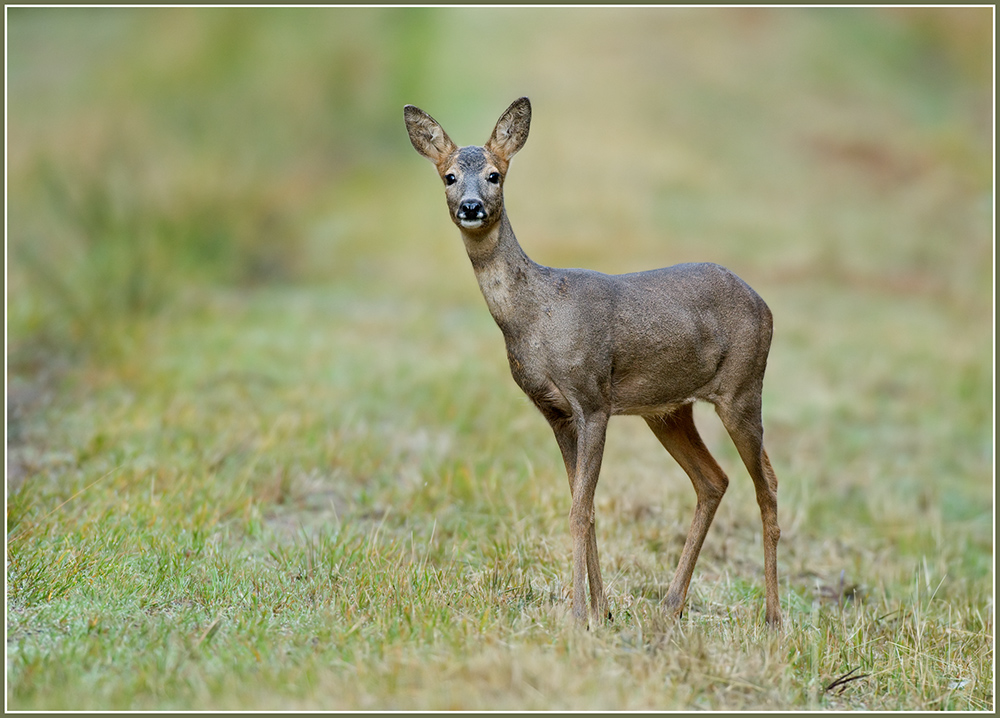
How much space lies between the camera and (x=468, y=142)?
63.0 ft

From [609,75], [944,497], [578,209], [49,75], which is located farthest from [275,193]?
[944,497]

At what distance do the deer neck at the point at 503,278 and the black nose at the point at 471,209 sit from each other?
0.32 metres

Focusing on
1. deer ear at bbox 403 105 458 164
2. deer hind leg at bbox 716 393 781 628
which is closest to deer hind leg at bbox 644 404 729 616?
deer hind leg at bbox 716 393 781 628

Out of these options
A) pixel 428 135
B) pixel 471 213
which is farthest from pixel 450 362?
pixel 471 213

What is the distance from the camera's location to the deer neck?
543 centimetres

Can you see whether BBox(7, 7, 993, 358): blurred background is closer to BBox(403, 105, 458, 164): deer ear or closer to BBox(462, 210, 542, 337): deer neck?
BBox(403, 105, 458, 164): deer ear

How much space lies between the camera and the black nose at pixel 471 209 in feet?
16.6

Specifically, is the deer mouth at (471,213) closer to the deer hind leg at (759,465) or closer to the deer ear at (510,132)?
the deer ear at (510,132)

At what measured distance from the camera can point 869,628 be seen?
640cm

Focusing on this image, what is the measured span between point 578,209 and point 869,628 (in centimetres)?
1307

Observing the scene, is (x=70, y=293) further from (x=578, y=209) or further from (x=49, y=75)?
(x=49, y=75)

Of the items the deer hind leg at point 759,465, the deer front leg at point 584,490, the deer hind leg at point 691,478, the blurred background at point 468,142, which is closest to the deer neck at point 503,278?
the deer front leg at point 584,490

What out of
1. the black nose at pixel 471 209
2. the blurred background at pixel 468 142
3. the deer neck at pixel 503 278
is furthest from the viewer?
the blurred background at pixel 468 142

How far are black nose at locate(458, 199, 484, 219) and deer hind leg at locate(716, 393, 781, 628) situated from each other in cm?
192
